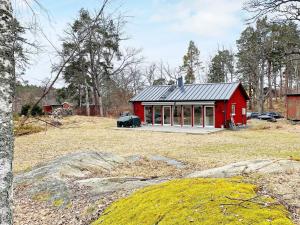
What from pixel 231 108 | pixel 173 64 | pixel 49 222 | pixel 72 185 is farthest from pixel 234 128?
pixel 173 64

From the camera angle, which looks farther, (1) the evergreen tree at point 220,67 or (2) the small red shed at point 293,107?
(1) the evergreen tree at point 220,67

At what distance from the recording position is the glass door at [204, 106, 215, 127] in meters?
24.3

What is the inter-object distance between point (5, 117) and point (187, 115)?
23.5m

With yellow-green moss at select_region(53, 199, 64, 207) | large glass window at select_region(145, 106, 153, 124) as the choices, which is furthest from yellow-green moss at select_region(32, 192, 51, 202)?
large glass window at select_region(145, 106, 153, 124)

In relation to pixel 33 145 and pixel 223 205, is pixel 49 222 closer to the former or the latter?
pixel 223 205

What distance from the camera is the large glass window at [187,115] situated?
25.5 m

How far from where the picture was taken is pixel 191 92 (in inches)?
1015

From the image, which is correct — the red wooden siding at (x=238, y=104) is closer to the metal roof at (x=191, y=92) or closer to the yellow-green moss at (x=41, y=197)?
the metal roof at (x=191, y=92)

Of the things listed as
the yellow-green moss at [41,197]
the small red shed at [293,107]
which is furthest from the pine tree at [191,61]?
the yellow-green moss at [41,197]

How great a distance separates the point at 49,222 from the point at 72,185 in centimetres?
161

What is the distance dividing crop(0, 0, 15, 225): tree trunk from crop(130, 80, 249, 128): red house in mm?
21645

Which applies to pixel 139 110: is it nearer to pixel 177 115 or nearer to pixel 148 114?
pixel 148 114

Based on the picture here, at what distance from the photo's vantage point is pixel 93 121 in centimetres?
3083

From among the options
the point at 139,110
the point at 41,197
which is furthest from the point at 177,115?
the point at 41,197
